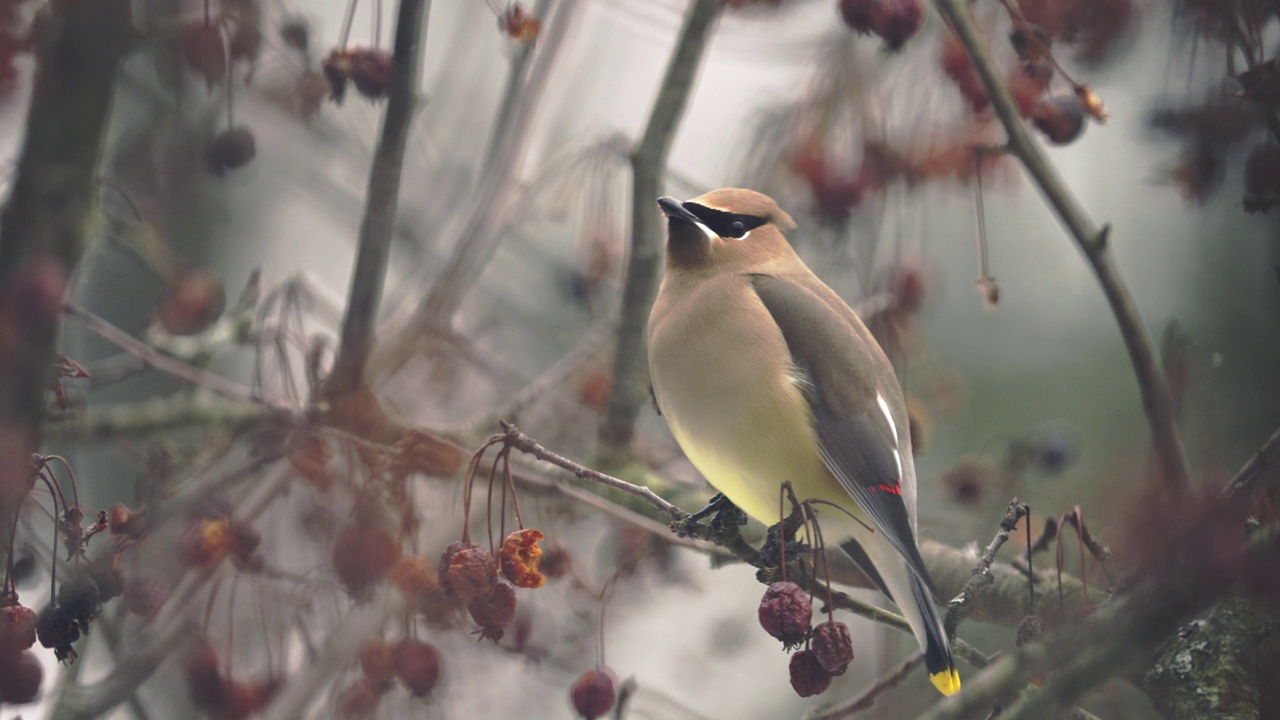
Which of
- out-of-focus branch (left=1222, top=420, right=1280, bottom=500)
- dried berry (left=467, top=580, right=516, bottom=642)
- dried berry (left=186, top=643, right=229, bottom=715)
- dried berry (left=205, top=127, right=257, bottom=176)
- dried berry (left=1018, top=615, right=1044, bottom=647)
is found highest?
out-of-focus branch (left=1222, top=420, right=1280, bottom=500)

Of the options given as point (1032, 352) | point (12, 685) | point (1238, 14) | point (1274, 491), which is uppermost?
point (1238, 14)

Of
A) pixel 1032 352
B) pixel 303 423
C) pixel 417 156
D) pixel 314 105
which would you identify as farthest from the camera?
pixel 1032 352

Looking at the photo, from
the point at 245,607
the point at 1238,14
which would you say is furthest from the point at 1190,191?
the point at 245,607

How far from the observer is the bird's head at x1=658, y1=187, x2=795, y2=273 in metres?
3.26

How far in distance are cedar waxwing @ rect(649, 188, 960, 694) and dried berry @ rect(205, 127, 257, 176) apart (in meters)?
1.11

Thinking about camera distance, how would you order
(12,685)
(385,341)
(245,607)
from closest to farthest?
(12,685) → (385,341) → (245,607)

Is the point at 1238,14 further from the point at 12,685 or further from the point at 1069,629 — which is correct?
the point at 12,685

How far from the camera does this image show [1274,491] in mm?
2143

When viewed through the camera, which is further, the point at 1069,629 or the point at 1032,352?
the point at 1032,352

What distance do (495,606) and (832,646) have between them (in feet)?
2.10

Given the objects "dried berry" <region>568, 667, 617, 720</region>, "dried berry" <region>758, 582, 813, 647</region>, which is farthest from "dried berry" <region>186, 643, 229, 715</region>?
"dried berry" <region>758, 582, 813, 647</region>

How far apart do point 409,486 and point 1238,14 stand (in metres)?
2.27

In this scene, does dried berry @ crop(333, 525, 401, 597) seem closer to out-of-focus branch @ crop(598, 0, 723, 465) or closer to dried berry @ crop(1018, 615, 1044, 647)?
out-of-focus branch @ crop(598, 0, 723, 465)

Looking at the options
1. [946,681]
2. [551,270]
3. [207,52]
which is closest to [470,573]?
[946,681]
